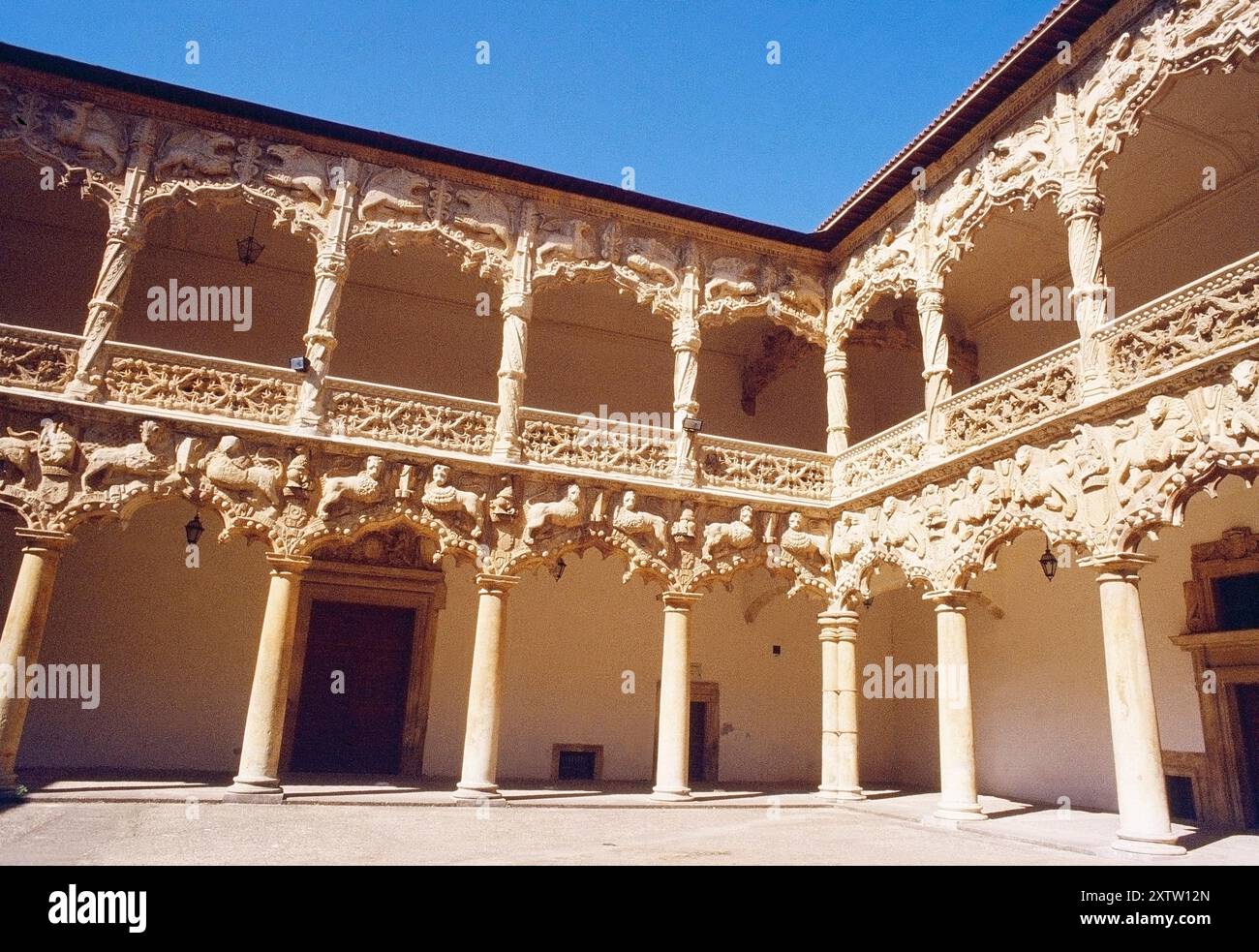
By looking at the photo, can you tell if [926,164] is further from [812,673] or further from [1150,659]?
[812,673]

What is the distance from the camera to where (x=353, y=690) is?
11008 mm

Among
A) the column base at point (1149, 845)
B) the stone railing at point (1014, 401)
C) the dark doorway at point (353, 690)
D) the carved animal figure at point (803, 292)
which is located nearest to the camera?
the column base at point (1149, 845)

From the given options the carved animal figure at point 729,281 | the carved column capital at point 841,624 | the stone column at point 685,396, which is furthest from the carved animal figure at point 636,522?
the carved animal figure at point 729,281

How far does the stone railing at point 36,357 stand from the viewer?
27.6 feet

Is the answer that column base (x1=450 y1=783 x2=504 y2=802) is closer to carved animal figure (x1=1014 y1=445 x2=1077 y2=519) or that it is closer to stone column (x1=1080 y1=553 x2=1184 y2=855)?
stone column (x1=1080 y1=553 x2=1184 y2=855)

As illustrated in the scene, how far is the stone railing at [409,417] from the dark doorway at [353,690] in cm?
295

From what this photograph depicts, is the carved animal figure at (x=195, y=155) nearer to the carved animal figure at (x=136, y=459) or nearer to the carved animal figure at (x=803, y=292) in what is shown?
the carved animal figure at (x=136, y=459)

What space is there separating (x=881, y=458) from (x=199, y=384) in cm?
751

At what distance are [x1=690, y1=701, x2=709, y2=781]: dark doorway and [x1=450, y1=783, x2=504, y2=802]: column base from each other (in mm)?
4541

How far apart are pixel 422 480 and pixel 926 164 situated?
6.84 meters

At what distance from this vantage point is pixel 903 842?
7133mm

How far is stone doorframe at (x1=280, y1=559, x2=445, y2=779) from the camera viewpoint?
10.8 meters
